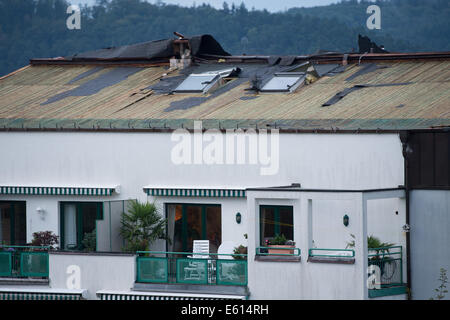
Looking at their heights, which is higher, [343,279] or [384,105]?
[384,105]

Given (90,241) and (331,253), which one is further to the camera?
(90,241)

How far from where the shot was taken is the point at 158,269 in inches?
1196

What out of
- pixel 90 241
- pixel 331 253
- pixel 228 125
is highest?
pixel 228 125

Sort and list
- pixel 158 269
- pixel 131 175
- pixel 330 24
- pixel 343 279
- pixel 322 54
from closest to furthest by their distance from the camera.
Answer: pixel 343 279 < pixel 158 269 < pixel 131 175 < pixel 322 54 < pixel 330 24

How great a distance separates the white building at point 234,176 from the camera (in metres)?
28.6

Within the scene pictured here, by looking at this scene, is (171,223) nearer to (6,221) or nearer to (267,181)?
(267,181)

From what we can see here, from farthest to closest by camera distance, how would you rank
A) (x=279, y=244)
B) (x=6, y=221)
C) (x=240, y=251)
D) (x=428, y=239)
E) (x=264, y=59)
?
(x=264, y=59)
(x=6, y=221)
(x=240, y=251)
(x=279, y=244)
(x=428, y=239)

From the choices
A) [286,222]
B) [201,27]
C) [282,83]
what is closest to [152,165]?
[286,222]

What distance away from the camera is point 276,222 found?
31.1 m

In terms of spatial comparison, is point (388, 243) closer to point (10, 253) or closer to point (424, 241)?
point (424, 241)

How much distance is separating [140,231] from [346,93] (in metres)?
8.01

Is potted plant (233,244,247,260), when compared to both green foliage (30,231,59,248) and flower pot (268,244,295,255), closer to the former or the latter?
flower pot (268,244,295,255)

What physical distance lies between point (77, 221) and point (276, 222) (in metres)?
6.94

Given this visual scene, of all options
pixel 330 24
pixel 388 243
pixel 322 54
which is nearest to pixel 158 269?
pixel 388 243
